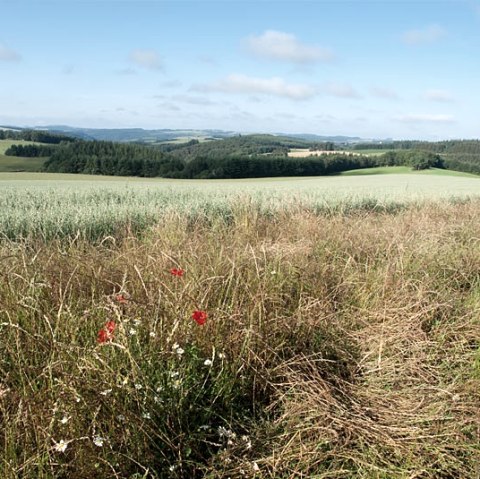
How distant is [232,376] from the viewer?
2.27 metres

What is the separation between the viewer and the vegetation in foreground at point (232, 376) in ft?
5.82

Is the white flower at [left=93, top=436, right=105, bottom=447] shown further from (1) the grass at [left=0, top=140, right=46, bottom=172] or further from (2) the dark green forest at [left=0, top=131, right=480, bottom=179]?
(1) the grass at [left=0, top=140, right=46, bottom=172]

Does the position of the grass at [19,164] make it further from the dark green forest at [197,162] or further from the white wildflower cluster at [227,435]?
the white wildflower cluster at [227,435]

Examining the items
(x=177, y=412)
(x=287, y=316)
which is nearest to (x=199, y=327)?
(x=177, y=412)

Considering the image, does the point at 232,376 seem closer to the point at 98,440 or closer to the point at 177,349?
the point at 177,349

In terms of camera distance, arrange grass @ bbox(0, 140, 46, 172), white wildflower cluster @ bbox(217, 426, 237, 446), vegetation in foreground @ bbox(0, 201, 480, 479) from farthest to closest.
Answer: grass @ bbox(0, 140, 46, 172) < white wildflower cluster @ bbox(217, 426, 237, 446) < vegetation in foreground @ bbox(0, 201, 480, 479)

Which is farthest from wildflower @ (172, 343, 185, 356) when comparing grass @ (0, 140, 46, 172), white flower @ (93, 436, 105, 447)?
grass @ (0, 140, 46, 172)

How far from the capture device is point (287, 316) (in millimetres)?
3068

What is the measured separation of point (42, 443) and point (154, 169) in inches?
1751

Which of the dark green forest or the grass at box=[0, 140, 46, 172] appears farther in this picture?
the dark green forest

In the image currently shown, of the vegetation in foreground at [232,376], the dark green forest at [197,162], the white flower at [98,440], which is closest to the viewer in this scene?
the white flower at [98,440]

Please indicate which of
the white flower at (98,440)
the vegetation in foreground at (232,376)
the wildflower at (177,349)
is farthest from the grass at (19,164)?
the white flower at (98,440)

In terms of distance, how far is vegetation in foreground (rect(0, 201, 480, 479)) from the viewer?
1.77m

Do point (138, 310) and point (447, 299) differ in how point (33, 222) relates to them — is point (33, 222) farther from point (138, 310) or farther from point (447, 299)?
point (447, 299)
